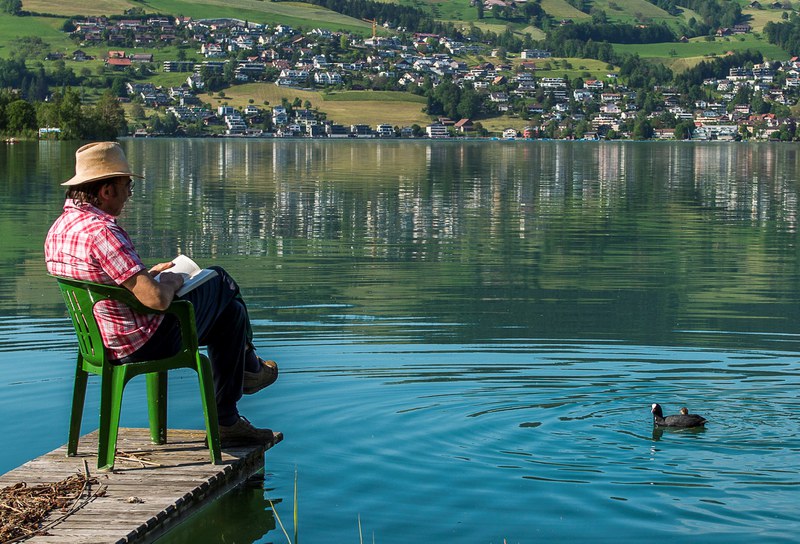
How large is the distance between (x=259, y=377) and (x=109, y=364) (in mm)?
1486

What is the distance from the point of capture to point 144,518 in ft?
24.6

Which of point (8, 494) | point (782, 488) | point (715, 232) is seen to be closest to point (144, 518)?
point (8, 494)

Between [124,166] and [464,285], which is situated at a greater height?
[124,166]

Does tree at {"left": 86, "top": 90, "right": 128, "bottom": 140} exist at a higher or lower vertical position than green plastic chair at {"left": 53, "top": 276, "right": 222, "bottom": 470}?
higher

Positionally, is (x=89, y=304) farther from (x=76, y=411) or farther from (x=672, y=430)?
(x=672, y=430)

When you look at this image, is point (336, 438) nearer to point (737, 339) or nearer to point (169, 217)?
point (737, 339)

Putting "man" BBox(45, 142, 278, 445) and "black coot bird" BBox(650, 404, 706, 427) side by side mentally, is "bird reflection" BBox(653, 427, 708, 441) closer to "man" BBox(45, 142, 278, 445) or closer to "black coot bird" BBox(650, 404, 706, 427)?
"black coot bird" BBox(650, 404, 706, 427)

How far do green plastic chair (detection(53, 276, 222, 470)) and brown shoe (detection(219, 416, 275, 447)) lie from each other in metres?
0.42

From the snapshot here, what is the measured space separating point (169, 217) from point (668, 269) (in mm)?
15450

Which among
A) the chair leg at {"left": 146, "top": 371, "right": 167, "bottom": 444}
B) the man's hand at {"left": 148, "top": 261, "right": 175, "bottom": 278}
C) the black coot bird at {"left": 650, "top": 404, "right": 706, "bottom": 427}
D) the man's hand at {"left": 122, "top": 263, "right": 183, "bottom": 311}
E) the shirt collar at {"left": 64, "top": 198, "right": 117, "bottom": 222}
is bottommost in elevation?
the black coot bird at {"left": 650, "top": 404, "right": 706, "bottom": 427}

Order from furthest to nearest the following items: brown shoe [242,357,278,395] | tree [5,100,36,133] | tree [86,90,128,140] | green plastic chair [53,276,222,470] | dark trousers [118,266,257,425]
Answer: tree [86,90,128,140], tree [5,100,36,133], brown shoe [242,357,278,395], dark trousers [118,266,257,425], green plastic chair [53,276,222,470]

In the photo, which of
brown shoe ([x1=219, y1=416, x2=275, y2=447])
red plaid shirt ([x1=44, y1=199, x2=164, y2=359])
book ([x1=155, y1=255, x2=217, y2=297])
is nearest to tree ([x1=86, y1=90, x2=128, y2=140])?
brown shoe ([x1=219, y1=416, x2=275, y2=447])

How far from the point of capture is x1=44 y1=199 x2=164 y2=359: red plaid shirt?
8.20 meters

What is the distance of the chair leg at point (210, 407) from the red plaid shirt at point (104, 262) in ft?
1.63
